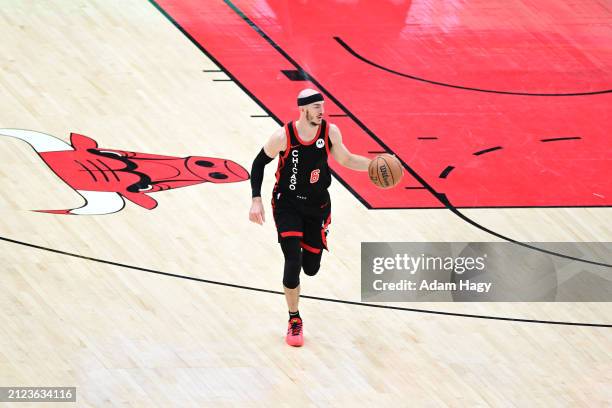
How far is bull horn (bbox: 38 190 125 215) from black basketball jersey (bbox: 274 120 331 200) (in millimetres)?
2482

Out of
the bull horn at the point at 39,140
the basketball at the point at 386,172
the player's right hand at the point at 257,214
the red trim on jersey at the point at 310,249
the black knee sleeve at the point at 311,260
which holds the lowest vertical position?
the bull horn at the point at 39,140

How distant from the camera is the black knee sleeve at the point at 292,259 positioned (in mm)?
9250

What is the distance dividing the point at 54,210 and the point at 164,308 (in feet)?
6.08

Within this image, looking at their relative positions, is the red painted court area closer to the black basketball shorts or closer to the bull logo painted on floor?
the bull logo painted on floor

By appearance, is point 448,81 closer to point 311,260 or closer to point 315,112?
point 311,260

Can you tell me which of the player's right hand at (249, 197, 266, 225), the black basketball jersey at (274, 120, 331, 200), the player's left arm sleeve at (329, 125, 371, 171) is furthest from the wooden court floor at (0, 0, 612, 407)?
the player's left arm sleeve at (329, 125, 371, 171)

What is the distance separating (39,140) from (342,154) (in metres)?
4.15

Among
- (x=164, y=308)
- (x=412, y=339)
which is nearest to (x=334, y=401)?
(x=412, y=339)

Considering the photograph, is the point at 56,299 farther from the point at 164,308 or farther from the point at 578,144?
the point at 578,144

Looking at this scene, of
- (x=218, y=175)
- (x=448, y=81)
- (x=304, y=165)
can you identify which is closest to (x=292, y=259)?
(x=304, y=165)

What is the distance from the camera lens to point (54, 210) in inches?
440

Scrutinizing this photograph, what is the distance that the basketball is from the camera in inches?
361
